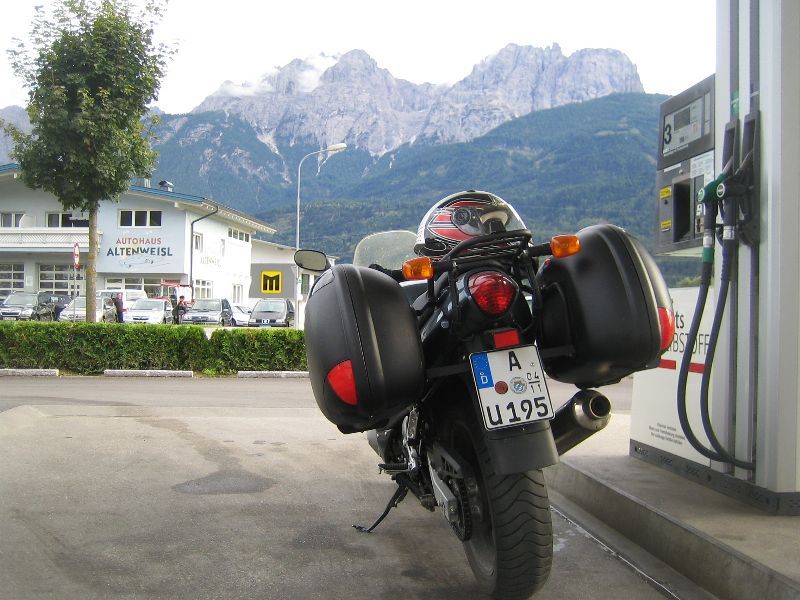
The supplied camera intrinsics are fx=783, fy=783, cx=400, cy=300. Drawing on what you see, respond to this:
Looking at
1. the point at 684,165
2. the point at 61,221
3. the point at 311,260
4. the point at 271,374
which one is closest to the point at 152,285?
the point at 61,221

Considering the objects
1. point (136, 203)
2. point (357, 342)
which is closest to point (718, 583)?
point (357, 342)

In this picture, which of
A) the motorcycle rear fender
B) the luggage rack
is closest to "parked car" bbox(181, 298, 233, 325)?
the luggage rack

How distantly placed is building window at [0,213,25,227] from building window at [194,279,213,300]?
1031 centimetres

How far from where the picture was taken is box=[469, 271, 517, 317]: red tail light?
292 cm

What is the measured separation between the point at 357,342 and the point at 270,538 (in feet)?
5.20

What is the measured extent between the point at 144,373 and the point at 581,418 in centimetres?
1227

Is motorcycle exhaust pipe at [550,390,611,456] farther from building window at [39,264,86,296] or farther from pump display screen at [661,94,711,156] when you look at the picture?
building window at [39,264,86,296]

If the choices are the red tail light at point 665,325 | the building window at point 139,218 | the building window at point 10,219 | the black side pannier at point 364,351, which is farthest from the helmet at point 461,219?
the building window at point 10,219

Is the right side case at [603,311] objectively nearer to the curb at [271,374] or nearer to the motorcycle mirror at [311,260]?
the motorcycle mirror at [311,260]

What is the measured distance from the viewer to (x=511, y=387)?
9.37 feet

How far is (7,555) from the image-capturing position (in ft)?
11.8

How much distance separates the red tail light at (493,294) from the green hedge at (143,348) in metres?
11.7

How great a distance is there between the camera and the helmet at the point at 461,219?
371cm

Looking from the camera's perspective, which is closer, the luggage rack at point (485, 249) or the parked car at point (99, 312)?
the luggage rack at point (485, 249)
